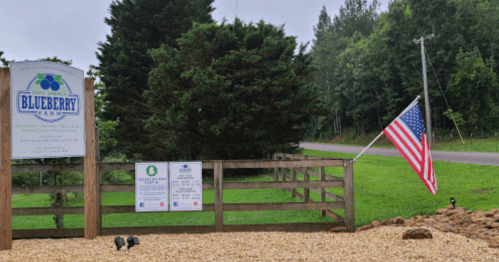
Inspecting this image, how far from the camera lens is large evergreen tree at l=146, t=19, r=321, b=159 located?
15883 mm

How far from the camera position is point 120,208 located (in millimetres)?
6758

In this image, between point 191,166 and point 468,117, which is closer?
point 191,166

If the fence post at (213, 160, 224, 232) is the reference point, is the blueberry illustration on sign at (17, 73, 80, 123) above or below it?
above

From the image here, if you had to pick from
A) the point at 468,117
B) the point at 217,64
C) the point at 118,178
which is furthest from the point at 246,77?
the point at 468,117

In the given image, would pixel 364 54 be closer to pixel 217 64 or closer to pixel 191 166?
pixel 217 64

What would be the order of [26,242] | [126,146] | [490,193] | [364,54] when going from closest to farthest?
1. [26,242]
2. [490,193]
3. [126,146]
4. [364,54]

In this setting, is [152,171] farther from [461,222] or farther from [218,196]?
[461,222]

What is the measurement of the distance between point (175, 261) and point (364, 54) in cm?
4831

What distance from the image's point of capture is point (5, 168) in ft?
18.6

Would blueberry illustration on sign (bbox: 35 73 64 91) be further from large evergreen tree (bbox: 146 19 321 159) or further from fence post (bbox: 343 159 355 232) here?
large evergreen tree (bbox: 146 19 321 159)

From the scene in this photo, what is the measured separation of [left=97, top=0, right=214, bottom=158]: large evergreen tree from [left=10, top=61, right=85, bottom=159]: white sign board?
48.1ft

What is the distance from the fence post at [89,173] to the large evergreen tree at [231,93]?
918 cm

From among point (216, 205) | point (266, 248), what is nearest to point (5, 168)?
point (216, 205)

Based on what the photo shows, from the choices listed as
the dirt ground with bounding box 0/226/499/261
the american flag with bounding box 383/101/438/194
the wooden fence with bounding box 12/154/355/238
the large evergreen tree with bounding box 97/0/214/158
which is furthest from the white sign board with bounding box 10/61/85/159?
the large evergreen tree with bounding box 97/0/214/158
